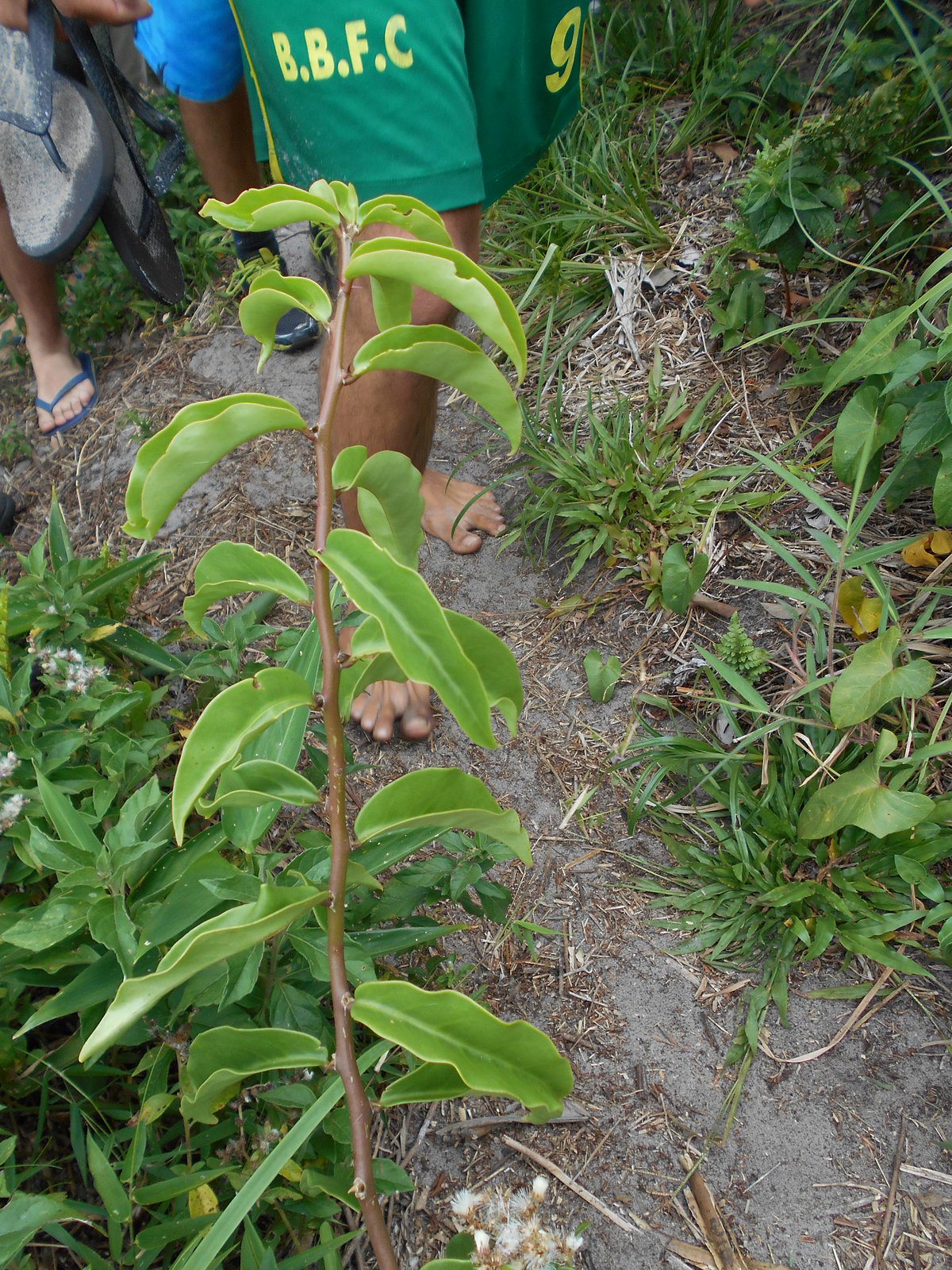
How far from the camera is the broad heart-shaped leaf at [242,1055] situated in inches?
26.0

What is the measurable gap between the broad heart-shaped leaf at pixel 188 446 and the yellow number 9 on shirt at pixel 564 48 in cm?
151

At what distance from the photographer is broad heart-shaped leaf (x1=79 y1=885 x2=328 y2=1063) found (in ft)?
1.76

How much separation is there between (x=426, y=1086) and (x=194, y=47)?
2528 millimetres

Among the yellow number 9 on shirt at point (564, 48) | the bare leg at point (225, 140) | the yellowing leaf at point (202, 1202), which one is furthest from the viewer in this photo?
the bare leg at point (225, 140)

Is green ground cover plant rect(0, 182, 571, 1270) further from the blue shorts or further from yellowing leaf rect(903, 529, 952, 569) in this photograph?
the blue shorts

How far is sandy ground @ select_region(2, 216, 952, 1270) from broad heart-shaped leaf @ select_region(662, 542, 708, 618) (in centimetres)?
14

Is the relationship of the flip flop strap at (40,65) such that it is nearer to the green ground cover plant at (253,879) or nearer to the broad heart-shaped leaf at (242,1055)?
the green ground cover plant at (253,879)

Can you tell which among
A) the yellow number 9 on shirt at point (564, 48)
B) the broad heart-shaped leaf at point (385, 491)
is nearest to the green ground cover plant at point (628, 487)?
the yellow number 9 on shirt at point (564, 48)

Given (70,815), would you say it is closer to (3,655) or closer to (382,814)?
(3,655)

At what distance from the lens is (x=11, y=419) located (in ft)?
9.62

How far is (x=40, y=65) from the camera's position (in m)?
1.79

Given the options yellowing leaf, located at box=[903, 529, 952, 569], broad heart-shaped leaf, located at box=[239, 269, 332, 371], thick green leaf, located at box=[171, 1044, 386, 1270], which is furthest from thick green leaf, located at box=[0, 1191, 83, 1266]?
yellowing leaf, located at box=[903, 529, 952, 569]

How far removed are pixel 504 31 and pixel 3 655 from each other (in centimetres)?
148

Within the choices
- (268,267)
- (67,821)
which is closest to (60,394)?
(268,267)
